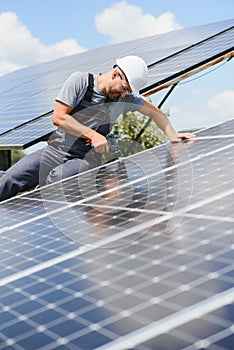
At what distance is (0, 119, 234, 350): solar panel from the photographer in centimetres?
207

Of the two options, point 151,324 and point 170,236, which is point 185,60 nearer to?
point 170,236

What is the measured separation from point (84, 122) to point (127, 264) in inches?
149

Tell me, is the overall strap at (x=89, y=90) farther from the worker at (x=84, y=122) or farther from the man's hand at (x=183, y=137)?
the man's hand at (x=183, y=137)

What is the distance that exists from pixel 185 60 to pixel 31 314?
7216 mm

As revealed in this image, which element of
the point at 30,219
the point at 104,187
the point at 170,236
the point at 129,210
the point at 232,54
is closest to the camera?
the point at 170,236

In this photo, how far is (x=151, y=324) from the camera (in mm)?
2078

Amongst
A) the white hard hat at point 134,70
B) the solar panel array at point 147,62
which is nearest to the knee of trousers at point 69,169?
the solar panel array at point 147,62

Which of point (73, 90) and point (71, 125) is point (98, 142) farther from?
point (73, 90)

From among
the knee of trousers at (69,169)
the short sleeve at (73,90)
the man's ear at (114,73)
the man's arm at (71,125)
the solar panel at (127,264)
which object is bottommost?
the solar panel at (127,264)

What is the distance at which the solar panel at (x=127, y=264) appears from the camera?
2074 millimetres

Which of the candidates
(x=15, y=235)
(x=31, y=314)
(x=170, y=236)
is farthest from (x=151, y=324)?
(x=15, y=235)

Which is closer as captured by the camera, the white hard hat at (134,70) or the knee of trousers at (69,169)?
the white hard hat at (134,70)

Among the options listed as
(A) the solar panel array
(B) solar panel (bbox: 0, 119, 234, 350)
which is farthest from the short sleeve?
(B) solar panel (bbox: 0, 119, 234, 350)

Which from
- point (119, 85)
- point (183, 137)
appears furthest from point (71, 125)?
point (183, 137)
